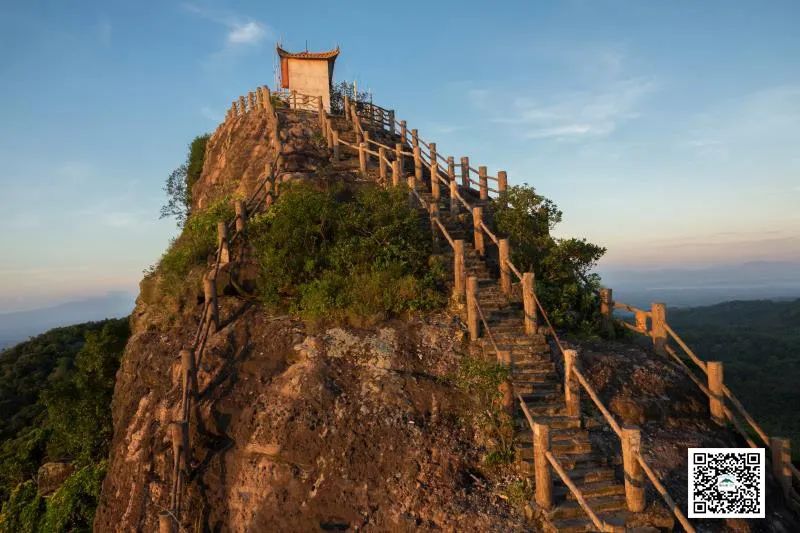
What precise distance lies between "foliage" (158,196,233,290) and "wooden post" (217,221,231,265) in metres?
0.96

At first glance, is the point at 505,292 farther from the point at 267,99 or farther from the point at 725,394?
the point at 267,99

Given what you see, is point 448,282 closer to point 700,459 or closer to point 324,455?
point 324,455

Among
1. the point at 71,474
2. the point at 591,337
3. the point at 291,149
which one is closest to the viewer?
the point at 591,337

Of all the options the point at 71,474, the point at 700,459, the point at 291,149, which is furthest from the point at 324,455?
the point at 291,149

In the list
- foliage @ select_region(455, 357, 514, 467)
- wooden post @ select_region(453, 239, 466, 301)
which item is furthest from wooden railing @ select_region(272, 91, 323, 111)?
foliage @ select_region(455, 357, 514, 467)

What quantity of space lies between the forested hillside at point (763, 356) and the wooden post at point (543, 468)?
8.83 metres

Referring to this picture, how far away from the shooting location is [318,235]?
12.7 m

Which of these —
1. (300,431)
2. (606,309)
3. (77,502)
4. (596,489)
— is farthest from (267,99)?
(596,489)

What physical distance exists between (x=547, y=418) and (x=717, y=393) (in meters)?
3.45

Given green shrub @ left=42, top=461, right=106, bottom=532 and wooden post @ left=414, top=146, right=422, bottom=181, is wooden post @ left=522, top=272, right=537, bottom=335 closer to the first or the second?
wooden post @ left=414, top=146, right=422, bottom=181

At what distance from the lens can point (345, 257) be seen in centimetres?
1203

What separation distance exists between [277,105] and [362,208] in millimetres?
14475

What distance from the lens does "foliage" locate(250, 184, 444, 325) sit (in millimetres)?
10984

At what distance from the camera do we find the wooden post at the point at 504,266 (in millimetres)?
11516
